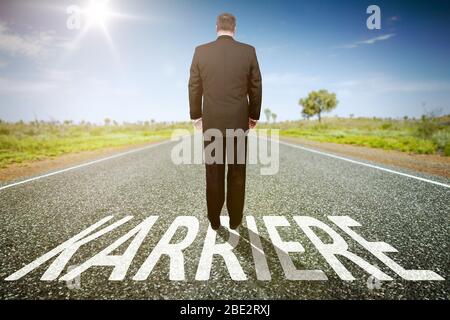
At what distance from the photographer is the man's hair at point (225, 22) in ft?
9.95

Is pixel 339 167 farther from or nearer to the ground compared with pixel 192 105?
nearer to the ground

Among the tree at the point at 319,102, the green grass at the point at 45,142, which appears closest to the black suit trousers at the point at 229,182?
the green grass at the point at 45,142

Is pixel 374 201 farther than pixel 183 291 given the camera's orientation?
Yes

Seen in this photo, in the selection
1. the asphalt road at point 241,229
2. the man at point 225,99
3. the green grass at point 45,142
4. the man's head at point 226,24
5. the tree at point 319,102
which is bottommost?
the asphalt road at point 241,229

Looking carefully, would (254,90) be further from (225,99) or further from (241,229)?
(241,229)

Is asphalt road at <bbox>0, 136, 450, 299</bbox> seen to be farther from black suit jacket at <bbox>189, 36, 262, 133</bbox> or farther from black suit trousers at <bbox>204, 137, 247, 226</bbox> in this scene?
black suit jacket at <bbox>189, 36, 262, 133</bbox>

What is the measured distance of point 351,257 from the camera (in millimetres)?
2498

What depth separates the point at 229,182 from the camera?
3.10 meters

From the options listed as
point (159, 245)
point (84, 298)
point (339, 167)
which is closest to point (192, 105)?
point (159, 245)

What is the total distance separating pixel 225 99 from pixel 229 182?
88cm

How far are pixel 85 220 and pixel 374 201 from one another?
13.3 feet

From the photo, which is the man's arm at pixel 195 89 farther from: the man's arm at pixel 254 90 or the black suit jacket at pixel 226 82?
the man's arm at pixel 254 90
